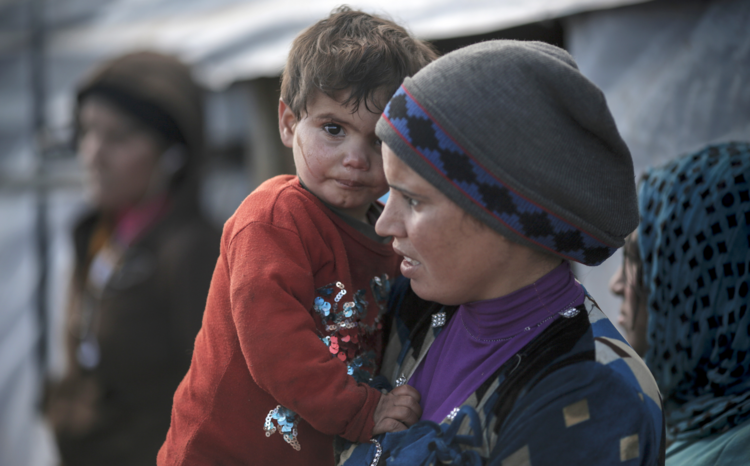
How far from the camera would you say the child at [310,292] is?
1288mm

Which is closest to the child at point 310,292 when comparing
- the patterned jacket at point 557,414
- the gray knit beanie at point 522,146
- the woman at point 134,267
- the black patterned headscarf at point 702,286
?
the patterned jacket at point 557,414

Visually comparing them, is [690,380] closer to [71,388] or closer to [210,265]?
[210,265]

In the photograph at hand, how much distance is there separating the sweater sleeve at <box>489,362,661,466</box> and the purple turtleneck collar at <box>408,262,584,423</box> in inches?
5.5

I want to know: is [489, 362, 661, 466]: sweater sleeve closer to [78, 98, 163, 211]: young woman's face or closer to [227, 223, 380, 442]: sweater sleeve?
[227, 223, 380, 442]: sweater sleeve

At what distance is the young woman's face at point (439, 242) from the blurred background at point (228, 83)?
1117 millimetres

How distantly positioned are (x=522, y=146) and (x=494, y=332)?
407 mm

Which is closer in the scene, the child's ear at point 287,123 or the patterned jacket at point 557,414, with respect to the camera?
the patterned jacket at point 557,414

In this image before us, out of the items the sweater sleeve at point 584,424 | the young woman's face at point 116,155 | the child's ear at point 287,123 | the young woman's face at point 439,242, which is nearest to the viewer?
the sweater sleeve at point 584,424

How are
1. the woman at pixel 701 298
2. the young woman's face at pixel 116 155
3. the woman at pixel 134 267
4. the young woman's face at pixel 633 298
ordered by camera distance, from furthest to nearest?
1. the young woman's face at pixel 116 155
2. the woman at pixel 134 267
3. the young woman's face at pixel 633 298
4. the woman at pixel 701 298

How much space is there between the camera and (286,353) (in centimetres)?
128

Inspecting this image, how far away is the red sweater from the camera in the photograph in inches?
50.5

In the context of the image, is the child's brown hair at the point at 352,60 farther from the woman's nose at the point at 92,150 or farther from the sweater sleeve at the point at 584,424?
the woman's nose at the point at 92,150

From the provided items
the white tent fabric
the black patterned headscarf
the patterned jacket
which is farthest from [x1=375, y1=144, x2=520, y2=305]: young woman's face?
the white tent fabric

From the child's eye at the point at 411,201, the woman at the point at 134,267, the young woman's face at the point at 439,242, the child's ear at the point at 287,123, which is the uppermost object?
the child's ear at the point at 287,123
